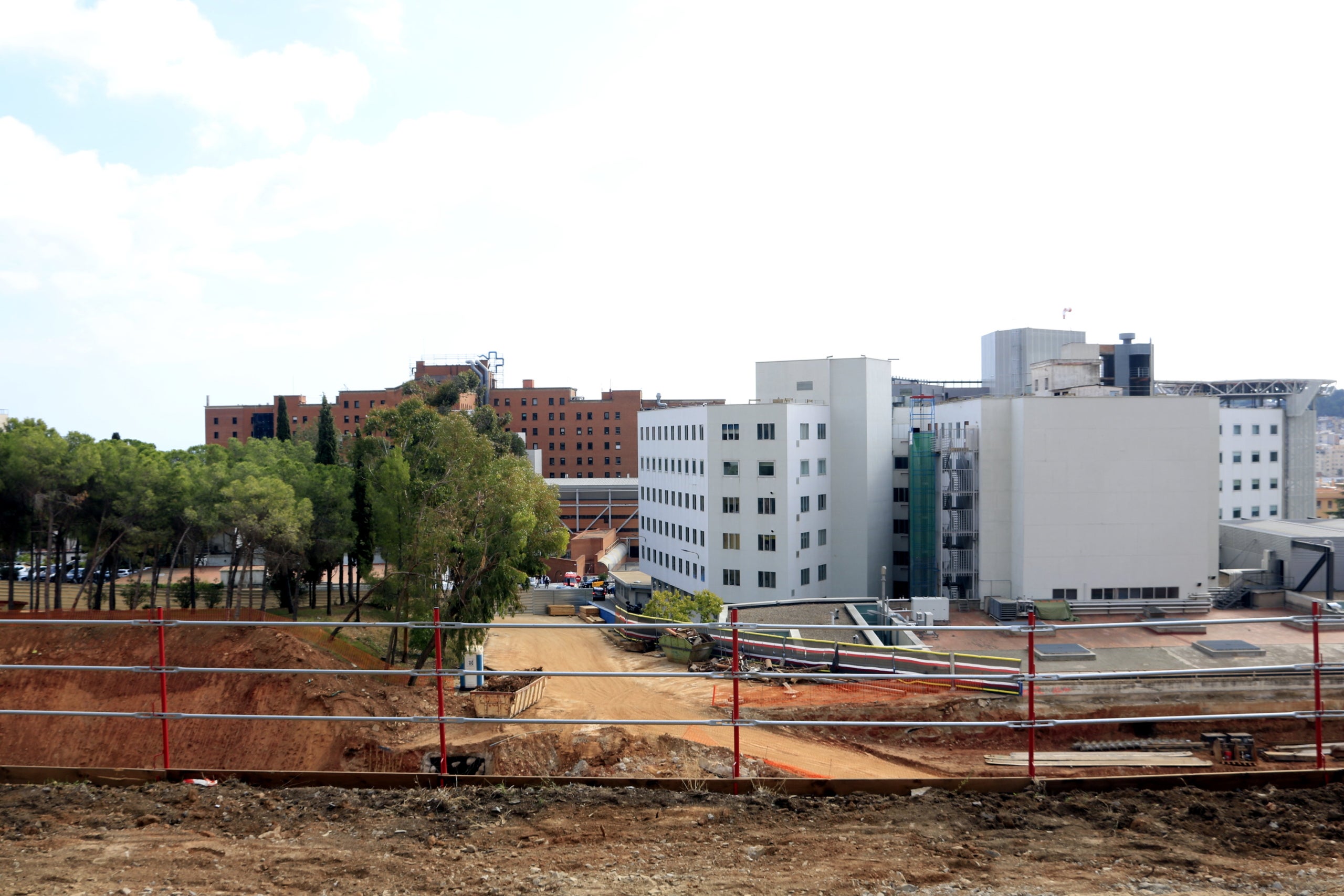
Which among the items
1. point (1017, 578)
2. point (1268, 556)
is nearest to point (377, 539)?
point (1017, 578)

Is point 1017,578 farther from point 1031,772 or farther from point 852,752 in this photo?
point 1031,772

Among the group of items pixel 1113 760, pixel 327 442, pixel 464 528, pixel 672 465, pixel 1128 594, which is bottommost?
pixel 1128 594

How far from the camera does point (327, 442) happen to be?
153 ft

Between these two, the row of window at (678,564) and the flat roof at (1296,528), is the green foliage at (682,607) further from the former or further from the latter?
the flat roof at (1296,528)

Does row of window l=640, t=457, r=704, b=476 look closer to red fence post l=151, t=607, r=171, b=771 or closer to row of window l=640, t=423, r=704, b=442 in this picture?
row of window l=640, t=423, r=704, b=442

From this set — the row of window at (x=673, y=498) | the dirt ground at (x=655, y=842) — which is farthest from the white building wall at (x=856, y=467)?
the dirt ground at (x=655, y=842)

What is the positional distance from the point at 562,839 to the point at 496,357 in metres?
104

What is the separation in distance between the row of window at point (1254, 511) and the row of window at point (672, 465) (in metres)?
47.1

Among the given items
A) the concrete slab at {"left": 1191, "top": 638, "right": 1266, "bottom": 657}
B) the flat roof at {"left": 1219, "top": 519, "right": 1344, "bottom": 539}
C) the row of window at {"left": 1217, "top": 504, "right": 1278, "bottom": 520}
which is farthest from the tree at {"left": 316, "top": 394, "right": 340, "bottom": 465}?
the row of window at {"left": 1217, "top": 504, "right": 1278, "bottom": 520}

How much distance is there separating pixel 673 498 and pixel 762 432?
1057 cm

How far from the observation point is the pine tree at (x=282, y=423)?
191 ft

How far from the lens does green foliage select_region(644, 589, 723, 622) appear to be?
1455 inches

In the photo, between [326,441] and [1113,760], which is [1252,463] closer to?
[326,441]

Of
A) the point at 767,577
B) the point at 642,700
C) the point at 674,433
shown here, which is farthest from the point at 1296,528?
the point at 642,700
